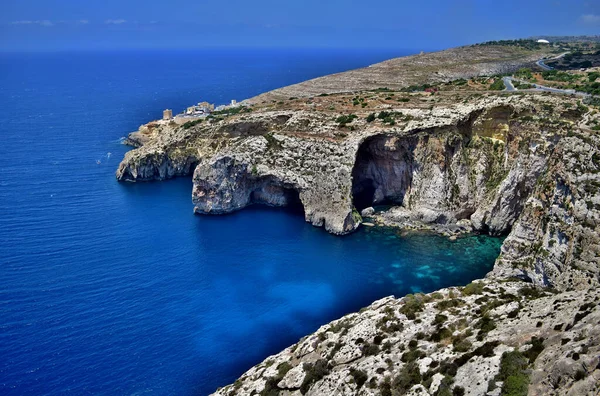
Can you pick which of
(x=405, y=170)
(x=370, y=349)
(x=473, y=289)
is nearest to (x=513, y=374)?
(x=370, y=349)

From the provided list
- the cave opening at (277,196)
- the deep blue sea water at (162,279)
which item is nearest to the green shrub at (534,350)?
the deep blue sea water at (162,279)

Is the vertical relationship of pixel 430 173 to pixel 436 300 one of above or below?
above

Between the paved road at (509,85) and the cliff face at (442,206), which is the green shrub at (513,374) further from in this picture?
the paved road at (509,85)

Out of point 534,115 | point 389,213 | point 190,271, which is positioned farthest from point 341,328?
point 534,115

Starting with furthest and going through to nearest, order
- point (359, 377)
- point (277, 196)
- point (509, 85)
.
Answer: point (509, 85), point (277, 196), point (359, 377)

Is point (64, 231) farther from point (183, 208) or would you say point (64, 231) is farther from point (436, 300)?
point (436, 300)

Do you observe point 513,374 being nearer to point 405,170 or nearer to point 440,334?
point 440,334
